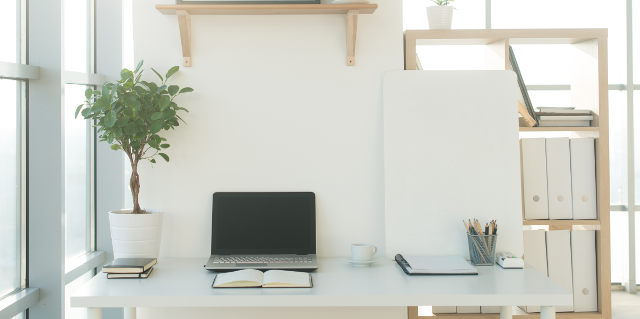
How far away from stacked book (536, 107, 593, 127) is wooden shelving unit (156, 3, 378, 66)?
36.8 inches

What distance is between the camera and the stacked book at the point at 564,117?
2463 millimetres

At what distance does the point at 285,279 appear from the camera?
6.30 ft

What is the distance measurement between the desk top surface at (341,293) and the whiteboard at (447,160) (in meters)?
0.38

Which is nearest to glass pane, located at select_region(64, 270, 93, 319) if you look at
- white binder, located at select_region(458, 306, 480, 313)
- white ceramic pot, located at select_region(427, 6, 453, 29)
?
white binder, located at select_region(458, 306, 480, 313)

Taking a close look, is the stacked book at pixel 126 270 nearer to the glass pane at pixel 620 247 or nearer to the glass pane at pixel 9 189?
the glass pane at pixel 9 189

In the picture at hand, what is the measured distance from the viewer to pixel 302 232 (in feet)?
7.79

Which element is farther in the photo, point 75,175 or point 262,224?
point 75,175

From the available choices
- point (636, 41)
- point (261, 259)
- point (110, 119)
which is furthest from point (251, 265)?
point (636, 41)

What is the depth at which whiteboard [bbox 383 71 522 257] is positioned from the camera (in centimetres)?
241

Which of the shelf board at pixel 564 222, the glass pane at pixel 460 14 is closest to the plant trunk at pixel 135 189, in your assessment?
the shelf board at pixel 564 222

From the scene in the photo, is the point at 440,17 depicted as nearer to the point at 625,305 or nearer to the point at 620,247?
the point at 625,305

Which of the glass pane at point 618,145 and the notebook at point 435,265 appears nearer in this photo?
the notebook at point 435,265

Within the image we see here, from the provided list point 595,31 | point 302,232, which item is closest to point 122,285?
point 302,232

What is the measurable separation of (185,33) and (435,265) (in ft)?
4.76
